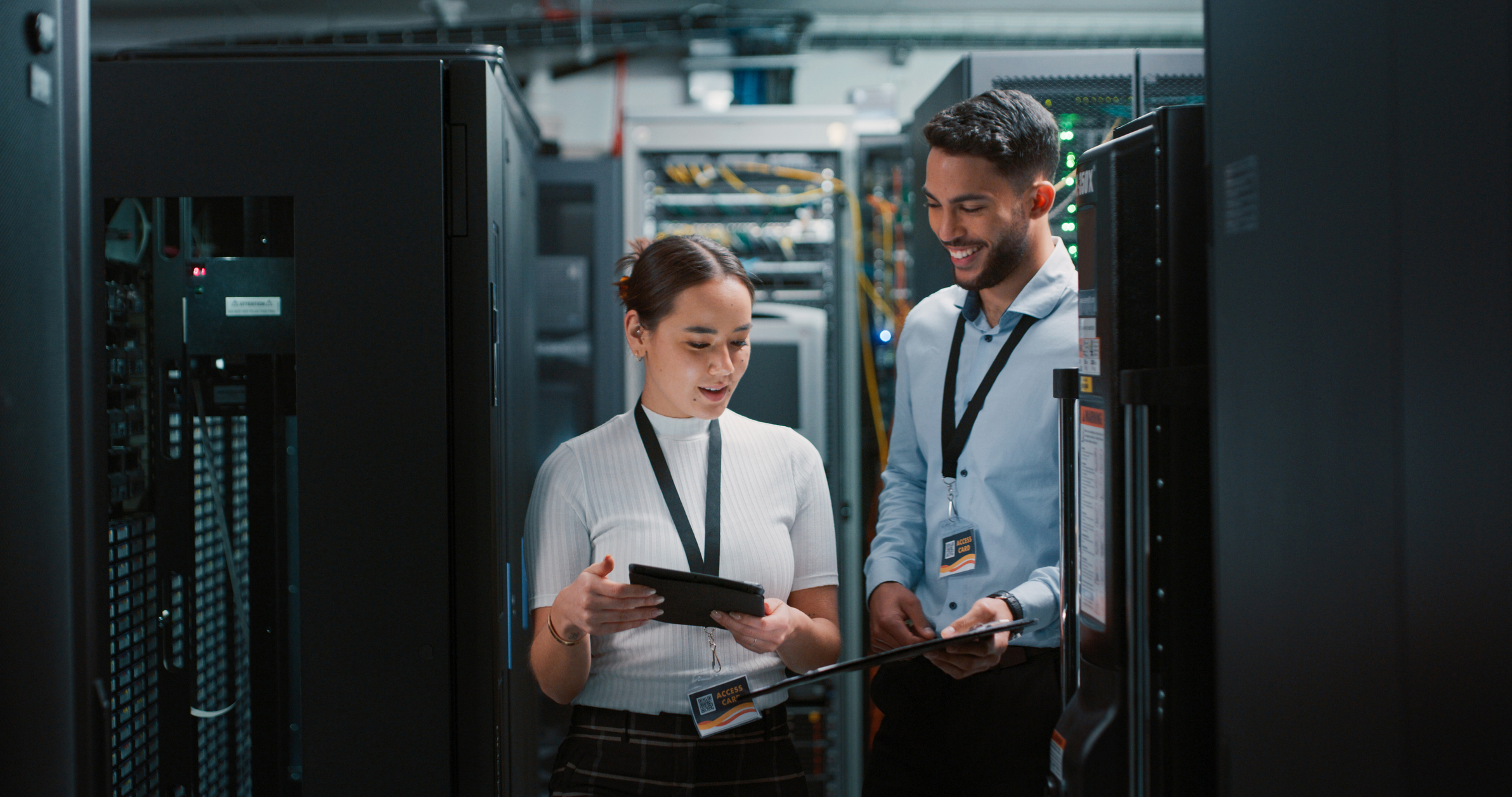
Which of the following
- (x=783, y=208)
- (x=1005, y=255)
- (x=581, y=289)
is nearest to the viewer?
(x=1005, y=255)

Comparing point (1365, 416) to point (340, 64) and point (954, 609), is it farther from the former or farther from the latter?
point (340, 64)

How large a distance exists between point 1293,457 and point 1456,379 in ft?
0.46

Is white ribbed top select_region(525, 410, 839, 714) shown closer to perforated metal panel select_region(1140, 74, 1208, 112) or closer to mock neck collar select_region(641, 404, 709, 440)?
mock neck collar select_region(641, 404, 709, 440)

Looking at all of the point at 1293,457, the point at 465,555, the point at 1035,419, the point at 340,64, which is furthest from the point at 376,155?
the point at 1293,457

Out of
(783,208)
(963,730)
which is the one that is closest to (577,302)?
(783,208)

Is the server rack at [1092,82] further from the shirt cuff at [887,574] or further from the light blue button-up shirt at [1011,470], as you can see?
the shirt cuff at [887,574]

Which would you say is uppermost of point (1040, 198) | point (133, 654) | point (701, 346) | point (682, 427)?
point (1040, 198)

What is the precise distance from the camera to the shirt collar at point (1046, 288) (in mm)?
1187

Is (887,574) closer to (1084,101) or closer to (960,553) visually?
(960,553)

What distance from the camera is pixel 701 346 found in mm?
1138

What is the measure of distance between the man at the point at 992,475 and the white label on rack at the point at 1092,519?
0.89 feet

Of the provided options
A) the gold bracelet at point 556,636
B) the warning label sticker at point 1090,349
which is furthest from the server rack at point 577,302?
the warning label sticker at point 1090,349

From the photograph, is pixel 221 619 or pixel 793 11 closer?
pixel 221 619

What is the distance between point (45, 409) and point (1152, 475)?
907mm
